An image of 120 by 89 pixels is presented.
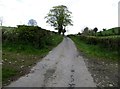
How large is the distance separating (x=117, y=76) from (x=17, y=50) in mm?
14887

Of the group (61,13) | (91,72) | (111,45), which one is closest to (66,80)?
(91,72)

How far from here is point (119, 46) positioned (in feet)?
89.0

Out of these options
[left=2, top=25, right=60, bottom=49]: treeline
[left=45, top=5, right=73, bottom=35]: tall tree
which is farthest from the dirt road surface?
[left=45, top=5, right=73, bottom=35]: tall tree

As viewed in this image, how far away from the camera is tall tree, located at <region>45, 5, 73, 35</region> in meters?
103

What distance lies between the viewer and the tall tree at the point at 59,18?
10317 centimetres

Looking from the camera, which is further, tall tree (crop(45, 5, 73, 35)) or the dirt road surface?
tall tree (crop(45, 5, 73, 35))

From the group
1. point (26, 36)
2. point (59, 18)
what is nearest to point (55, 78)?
point (26, 36)

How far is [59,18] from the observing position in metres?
103

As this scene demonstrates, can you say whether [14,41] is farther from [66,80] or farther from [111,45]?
[66,80]

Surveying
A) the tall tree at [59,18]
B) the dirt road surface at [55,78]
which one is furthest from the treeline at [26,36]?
the tall tree at [59,18]

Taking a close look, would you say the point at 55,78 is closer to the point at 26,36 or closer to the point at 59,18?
the point at 26,36

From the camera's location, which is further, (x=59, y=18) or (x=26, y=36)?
(x=59, y=18)

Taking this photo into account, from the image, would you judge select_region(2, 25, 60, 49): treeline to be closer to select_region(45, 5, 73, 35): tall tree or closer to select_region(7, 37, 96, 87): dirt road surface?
select_region(7, 37, 96, 87): dirt road surface

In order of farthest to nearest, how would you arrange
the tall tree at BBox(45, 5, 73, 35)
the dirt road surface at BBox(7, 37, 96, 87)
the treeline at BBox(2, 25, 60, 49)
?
1. the tall tree at BBox(45, 5, 73, 35)
2. the treeline at BBox(2, 25, 60, 49)
3. the dirt road surface at BBox(7, 37, 96, 87)
